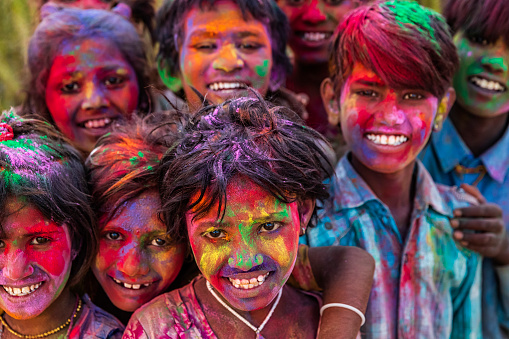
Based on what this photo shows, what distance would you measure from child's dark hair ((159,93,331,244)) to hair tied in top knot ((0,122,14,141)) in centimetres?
52

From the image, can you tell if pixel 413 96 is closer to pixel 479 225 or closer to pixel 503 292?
pixel 479 225

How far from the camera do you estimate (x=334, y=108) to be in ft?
8.29

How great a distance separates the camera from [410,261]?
7.59 feet

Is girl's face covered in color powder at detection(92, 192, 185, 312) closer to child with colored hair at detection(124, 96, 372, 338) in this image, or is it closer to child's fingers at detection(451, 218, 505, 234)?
child with colored hair at detection(124, 96, 372, 338)

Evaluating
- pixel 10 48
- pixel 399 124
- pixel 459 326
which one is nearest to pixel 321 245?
pixel 399 124

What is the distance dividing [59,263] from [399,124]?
1.38m

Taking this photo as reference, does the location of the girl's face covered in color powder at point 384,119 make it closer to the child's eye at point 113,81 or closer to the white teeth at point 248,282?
the white teeth at point 248,282

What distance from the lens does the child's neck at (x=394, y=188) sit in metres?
2.48

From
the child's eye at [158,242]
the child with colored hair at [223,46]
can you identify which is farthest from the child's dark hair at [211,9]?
the child's eye at [158,242]

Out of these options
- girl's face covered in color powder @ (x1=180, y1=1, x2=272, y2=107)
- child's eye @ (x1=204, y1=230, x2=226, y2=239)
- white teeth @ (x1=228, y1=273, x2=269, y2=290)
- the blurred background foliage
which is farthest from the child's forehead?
the blurred background foliage

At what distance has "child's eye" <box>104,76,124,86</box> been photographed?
2639 mm

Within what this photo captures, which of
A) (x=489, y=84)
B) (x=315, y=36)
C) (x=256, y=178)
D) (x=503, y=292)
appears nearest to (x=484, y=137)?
(x=489, y=84)

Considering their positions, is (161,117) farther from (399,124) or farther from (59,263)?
(399,124)

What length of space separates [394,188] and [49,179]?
1480 mm
